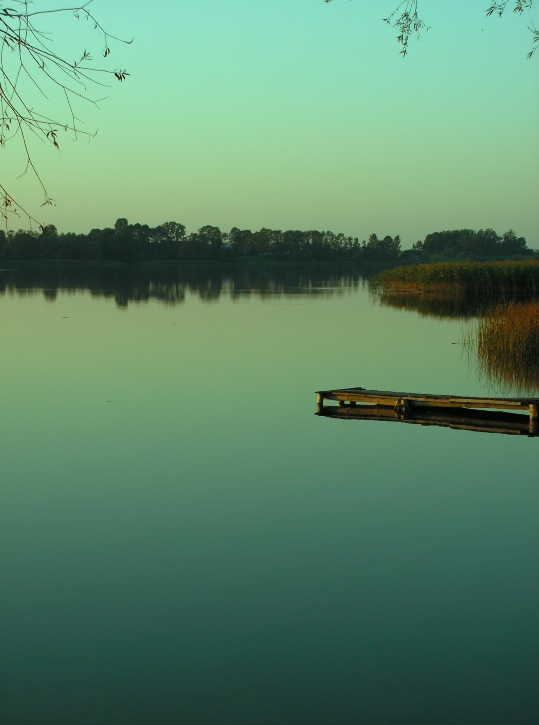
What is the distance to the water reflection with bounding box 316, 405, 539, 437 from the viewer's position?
10.9m

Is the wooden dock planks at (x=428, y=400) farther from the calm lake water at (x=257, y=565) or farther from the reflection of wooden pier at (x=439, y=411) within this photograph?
the calm lake water at (x=257, y=565)

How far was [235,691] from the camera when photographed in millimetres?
5133

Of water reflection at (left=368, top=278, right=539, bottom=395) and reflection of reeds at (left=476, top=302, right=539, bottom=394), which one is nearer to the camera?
water reflection at (left=368, top=278, right=539, bottom=395)

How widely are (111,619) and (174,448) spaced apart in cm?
491

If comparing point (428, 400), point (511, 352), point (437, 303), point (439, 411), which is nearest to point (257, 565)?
point (428, 400)

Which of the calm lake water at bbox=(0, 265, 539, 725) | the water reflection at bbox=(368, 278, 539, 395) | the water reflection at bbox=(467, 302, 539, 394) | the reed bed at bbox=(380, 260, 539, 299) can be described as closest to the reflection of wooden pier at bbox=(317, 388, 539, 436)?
the calm lake water at bbox=(0, 265, 539, 725)

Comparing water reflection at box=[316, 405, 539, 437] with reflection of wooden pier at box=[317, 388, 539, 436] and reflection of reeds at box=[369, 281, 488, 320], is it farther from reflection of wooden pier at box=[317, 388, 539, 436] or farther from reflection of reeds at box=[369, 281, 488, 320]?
reflection of reeds at box=[369, 281, 488, 320]

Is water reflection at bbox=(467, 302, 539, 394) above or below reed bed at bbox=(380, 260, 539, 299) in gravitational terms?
below

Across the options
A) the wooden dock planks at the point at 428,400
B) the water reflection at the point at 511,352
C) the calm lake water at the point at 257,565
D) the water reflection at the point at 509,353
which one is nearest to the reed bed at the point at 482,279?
the water reflection at the point at 509,353

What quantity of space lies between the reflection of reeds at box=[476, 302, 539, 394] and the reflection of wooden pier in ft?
14.2

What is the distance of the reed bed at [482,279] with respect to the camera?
118 feet

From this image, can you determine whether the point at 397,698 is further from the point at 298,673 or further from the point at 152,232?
the point at 152,232

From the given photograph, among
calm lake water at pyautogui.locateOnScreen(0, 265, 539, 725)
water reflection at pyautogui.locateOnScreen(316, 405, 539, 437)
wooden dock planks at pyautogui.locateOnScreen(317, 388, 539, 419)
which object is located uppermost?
wooden dock planks at pyautogui.locateOnScreen(317, 388, 539, 419)

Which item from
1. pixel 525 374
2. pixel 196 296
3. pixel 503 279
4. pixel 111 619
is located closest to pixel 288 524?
pixel 111 619
